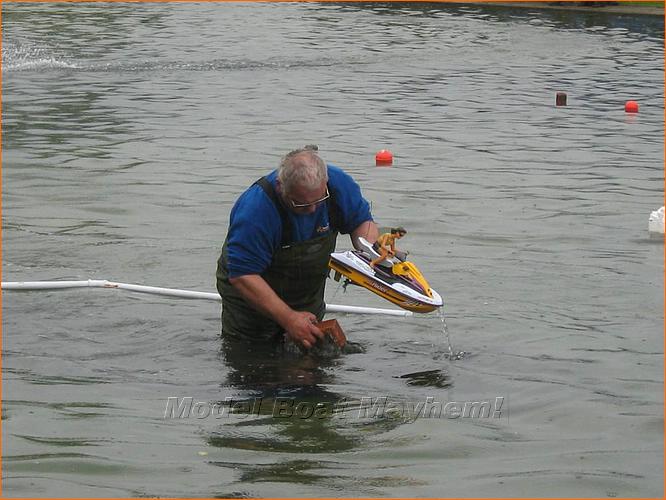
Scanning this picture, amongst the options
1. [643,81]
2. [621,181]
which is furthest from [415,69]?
[621,181]

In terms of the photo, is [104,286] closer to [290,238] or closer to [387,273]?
[290,238]

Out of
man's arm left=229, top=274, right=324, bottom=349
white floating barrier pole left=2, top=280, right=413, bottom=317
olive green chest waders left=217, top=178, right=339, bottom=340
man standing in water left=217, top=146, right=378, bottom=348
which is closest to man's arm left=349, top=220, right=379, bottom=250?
man standing in water left=217, top=146, right=378, bottom=348

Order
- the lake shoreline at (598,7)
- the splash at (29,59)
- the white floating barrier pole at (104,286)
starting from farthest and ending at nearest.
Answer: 1. the lake shoreline at (598,7)
2. the splash at (29,59)
3. the white floating barrier pole at (104,286)

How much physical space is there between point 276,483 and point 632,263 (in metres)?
5.68

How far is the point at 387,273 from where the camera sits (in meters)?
7.55

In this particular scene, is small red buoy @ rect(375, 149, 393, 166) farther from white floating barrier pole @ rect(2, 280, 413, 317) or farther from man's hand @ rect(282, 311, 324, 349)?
man's hand @ rect(282, 311, 324, 349)

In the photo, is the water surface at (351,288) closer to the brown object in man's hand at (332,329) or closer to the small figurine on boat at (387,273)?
the brown object in man's hand at (332,329)

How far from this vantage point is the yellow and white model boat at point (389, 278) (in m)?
7.47

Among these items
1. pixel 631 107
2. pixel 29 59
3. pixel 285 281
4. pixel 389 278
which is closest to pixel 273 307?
pixel 285 281

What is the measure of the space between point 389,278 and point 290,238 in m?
0.65

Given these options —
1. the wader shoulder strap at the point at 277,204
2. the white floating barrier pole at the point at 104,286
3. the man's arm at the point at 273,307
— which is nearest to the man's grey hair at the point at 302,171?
the wader shoulder strap at the point at 277,204

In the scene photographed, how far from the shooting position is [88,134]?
17.7 meters

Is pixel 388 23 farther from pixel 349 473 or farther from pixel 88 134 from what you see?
pixel 349 473

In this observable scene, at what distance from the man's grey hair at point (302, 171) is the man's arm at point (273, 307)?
0.63m
